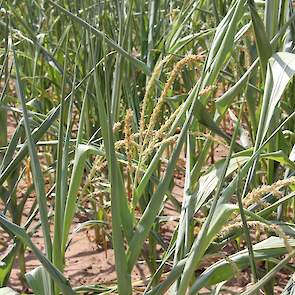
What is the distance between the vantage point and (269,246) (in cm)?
88

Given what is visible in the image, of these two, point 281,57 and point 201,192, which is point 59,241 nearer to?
point 201,192

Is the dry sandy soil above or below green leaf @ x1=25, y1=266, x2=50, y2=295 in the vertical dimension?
below

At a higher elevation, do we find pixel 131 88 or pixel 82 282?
pixel 131 88

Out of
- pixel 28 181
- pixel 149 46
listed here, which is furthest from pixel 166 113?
pixel 28 181

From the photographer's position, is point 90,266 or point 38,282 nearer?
point 38,282

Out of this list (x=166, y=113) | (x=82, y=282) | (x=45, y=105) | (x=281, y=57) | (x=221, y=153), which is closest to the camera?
(x=281, y=57)

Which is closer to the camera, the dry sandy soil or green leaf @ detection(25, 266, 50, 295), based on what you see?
green leaf @ detection(25, 266, 50, 295)

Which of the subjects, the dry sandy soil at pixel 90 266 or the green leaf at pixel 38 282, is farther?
the dry sandy soil at pixel 90 266

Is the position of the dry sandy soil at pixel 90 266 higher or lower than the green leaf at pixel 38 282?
lower

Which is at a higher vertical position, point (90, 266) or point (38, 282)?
point (38, 282)

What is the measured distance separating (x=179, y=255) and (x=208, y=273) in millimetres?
43

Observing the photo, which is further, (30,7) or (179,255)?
(30,7)

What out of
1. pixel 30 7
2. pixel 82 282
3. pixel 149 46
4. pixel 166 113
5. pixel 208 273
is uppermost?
pixel 30 7

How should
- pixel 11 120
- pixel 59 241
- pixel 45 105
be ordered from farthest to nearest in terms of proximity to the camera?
1. pixel 11 120
2. pixel 45 105
3. pixel 59 241
